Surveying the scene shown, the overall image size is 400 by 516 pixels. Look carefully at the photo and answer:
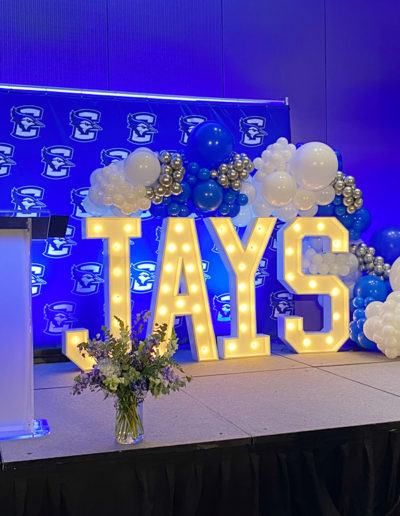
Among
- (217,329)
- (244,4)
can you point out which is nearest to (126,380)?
(217,329)

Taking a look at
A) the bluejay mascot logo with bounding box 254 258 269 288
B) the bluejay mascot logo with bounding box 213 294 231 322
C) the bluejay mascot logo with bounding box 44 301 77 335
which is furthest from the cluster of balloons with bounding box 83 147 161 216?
the bluejay mascot logo with bounding box 254 258 269 288

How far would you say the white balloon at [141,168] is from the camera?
15.2ft

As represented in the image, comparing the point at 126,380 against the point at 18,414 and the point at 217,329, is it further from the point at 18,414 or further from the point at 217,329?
the point at 217,329

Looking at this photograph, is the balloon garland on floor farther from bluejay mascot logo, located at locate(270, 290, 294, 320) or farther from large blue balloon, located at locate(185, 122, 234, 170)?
bluejay mascot logo, located at locate(270, 290, 294, 320)

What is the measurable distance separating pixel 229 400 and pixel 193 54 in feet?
10.9

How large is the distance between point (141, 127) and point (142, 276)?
1251mm

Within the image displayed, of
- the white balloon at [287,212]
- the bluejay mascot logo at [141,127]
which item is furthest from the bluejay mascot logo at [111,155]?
the white balloon at [287,212]

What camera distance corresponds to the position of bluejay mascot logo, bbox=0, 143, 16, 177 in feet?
17.2

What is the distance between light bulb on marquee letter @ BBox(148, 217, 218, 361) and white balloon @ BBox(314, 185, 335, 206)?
1.03 m

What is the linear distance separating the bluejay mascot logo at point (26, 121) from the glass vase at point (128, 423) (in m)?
3.09

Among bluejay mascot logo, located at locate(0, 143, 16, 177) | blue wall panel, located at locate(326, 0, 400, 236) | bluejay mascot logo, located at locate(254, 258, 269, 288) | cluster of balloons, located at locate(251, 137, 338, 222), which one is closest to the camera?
cluster of balloons, located at locate(251, 137, 338, 222)

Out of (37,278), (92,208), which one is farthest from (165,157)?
A: (37,278)

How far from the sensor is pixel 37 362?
17.1 ft

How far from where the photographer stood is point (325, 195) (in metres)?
5.30
